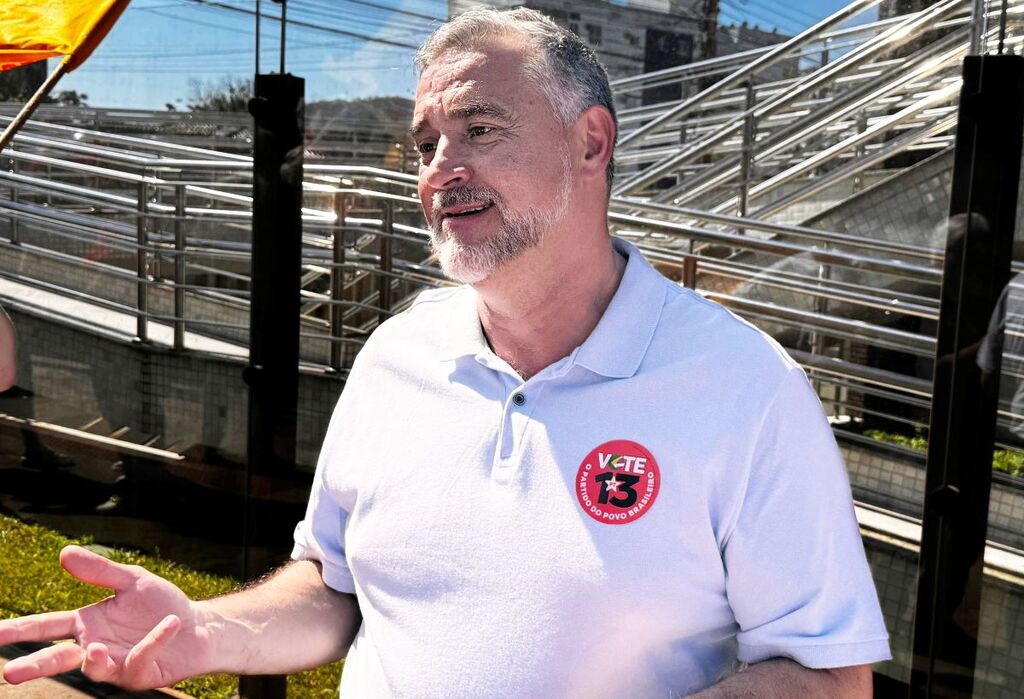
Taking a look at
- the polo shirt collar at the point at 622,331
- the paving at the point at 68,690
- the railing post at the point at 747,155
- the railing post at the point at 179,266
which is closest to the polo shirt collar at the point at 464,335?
the polo shirt collar at the point at 622,331

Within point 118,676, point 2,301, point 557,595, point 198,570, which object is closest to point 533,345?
point 557,595

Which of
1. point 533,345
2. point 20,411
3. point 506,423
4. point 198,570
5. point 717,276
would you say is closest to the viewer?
point 506,423

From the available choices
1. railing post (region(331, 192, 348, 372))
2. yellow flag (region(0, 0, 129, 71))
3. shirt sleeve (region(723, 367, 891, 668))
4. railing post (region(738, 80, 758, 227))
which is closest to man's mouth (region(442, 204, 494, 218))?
shirt sleeve (region(723, 367, 891, 668))

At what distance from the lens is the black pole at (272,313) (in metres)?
3.31

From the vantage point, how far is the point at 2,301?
154 inches

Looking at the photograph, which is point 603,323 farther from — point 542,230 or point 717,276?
point 717,276

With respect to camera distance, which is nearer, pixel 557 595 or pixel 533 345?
pixel 557 595

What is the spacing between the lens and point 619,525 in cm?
142

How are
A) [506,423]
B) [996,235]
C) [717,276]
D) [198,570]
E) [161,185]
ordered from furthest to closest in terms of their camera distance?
[198,570]
[161,185]
[717,276]
[996,235]
[506,423]

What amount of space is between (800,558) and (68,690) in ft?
10.0

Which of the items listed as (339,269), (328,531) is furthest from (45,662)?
(339,269)

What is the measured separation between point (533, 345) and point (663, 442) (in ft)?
1.01

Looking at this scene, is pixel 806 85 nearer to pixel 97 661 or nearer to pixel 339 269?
pixel 339 269

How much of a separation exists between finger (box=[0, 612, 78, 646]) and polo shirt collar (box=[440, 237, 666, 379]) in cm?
68
